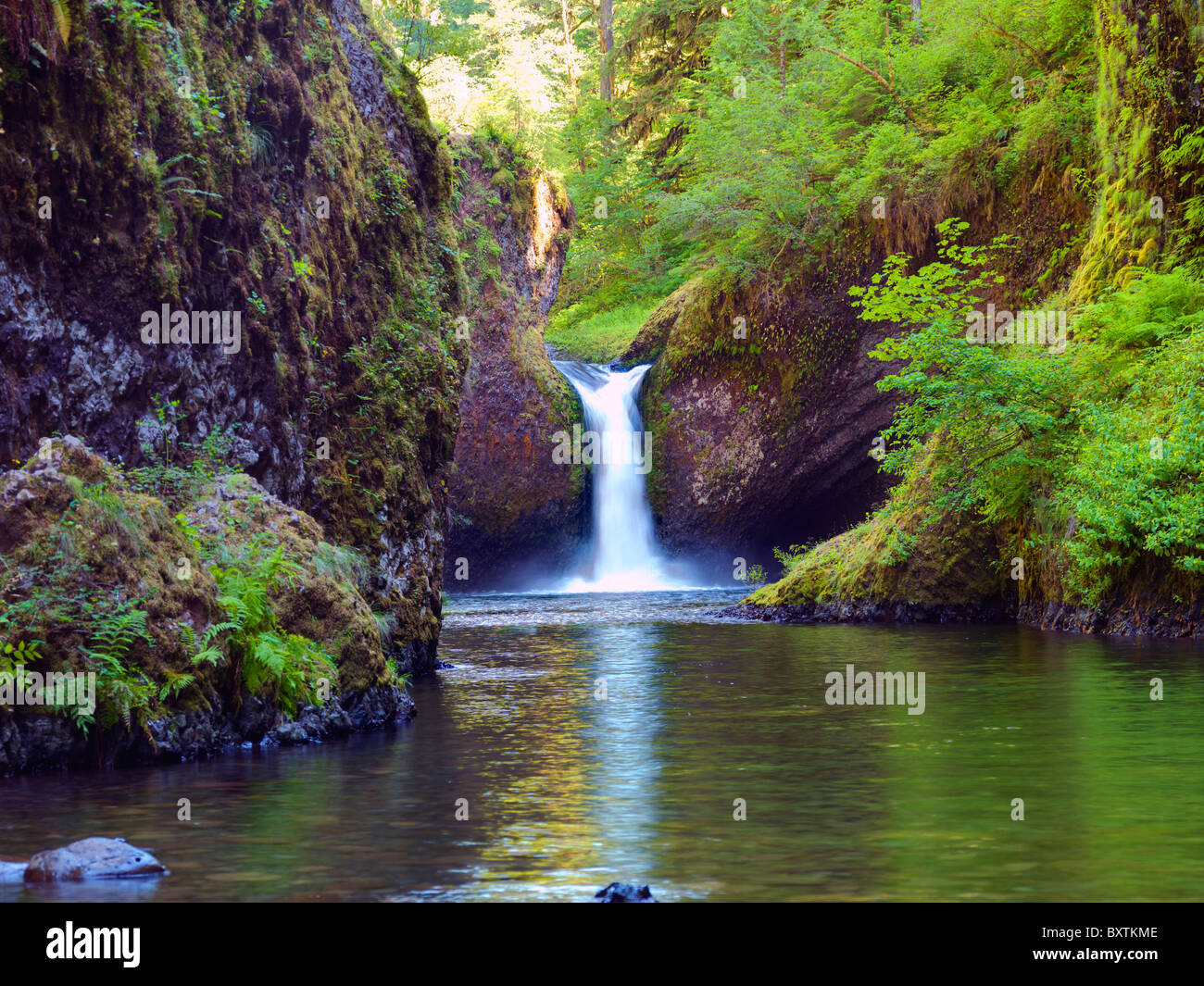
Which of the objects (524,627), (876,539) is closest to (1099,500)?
(876,539)

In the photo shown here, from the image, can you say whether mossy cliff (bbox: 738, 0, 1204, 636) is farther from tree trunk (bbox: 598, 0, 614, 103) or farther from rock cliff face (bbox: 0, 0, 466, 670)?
tree trunk (bbox: 598, 0, 614, 103)

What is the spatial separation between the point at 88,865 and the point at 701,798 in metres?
3.51

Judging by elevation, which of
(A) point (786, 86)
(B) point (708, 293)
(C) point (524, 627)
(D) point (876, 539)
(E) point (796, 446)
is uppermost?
(A) point (786, 86)

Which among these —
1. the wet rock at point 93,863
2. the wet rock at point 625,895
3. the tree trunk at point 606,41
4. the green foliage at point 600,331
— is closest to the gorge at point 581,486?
the wet rock at point 93,863

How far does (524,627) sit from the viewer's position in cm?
2030

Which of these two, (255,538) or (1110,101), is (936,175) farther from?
(255,538)

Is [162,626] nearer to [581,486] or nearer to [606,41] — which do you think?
[581,486]

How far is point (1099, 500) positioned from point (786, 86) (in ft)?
61.0

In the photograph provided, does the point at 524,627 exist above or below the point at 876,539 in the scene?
below

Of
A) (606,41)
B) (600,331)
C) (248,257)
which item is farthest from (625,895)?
(606,41)

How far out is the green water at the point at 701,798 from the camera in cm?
561

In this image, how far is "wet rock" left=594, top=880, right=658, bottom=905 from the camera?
5.18 m

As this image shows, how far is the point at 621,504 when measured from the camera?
32844 mm

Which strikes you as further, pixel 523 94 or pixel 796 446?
pixel 523 94
